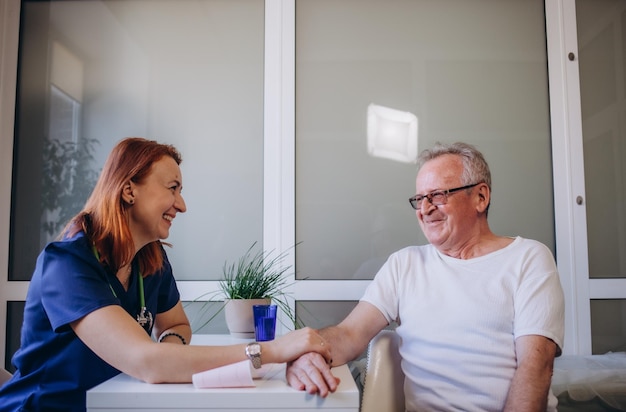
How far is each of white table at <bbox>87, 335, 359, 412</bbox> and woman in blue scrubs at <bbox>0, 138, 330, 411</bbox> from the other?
59 millimetres

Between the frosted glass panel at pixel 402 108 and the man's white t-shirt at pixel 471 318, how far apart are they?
721 millimetres

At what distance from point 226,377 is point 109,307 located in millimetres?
322

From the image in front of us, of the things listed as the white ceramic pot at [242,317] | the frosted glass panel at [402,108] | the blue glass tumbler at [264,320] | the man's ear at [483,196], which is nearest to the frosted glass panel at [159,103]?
the frosted glass panel at [402,108]

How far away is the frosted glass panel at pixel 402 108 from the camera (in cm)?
247

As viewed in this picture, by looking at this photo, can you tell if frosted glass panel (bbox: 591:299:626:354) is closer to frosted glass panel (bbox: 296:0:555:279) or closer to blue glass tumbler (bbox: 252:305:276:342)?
frosted glass panel (bbox: 296:0:555:279)

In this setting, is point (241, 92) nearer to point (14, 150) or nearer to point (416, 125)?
point (416, 125)

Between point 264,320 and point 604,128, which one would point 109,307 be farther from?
point 604,128

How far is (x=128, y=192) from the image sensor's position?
59.6 inches

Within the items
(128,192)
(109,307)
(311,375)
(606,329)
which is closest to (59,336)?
(109,307)

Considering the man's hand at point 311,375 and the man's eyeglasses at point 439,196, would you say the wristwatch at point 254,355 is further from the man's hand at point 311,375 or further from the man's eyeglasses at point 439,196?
the man's eyeglasses at point 439,196

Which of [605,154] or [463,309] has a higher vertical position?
[605,154]

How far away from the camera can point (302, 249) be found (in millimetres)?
2463

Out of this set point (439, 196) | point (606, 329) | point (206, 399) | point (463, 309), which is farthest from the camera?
point (606, 329)

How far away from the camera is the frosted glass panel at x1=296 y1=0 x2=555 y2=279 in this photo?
247 centimetres
